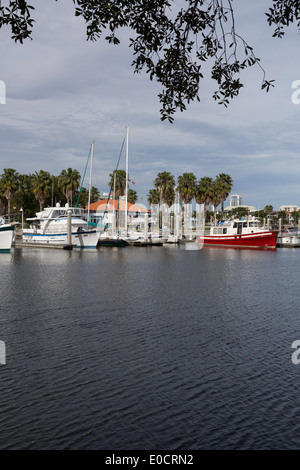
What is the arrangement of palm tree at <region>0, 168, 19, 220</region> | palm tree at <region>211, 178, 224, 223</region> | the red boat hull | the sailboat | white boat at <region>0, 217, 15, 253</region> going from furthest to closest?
palm tree at <region>211, 178, 224, 223</region> → palm tree at <region>0, 168, 19, 220</region> → the red boat hull → the sailboat → white boat at <region>0, 217, 15, 253</region>

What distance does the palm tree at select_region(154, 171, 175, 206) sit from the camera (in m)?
99.2

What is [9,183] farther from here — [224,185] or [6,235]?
[224,185]

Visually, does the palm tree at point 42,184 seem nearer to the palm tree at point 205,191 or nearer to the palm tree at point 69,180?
the palm tree at point 69,180

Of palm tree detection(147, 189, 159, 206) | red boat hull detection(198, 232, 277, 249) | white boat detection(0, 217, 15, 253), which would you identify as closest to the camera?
white boat detection(0, 217, 15, 253)

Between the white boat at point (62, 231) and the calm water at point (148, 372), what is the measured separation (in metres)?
38.6

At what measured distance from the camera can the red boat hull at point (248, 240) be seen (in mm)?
71812

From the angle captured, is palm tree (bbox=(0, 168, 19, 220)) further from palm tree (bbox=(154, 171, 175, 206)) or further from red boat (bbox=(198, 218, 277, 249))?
red boat (bbox=(198, 218, 277, 249))

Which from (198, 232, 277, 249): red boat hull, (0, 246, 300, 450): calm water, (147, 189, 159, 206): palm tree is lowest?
(0, 246, 300, 450): calm water

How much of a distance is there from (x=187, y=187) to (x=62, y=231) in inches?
1664

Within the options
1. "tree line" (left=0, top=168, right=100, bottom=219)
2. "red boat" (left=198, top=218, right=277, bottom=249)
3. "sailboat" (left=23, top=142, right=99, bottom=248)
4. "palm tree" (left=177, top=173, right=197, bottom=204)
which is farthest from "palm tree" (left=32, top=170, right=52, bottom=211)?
"red boat" (left=198, top=218, right=277, bottom=249)

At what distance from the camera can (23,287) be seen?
86.3 feet

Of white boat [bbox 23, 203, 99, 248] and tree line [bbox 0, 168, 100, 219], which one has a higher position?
tree line [bbox 0, 168, 100, 219]

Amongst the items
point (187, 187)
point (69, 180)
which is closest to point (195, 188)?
point (187, 187)

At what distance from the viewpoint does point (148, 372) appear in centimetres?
1100
